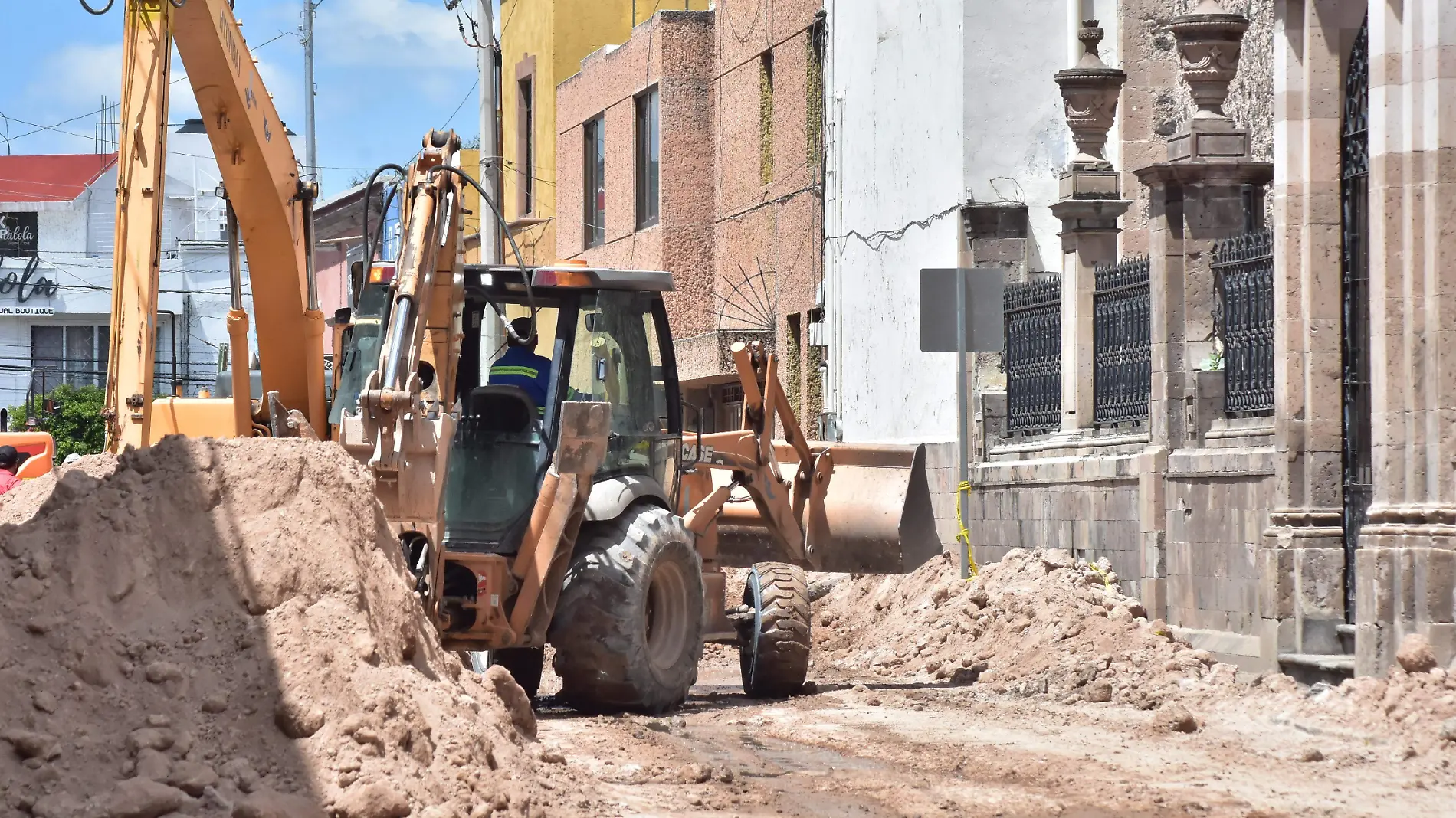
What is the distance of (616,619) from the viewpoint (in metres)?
11.5

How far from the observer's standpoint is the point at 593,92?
102 ft

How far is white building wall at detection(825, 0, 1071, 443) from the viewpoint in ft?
66.0

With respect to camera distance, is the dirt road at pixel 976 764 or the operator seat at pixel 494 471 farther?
the operator seat at pixel 494 471

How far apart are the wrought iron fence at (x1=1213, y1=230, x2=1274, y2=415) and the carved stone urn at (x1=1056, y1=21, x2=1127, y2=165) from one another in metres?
3.17

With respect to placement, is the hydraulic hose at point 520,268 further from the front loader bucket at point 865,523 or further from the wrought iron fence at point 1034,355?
the wrought iron fence at point 1034,355

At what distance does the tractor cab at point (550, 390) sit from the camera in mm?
11766

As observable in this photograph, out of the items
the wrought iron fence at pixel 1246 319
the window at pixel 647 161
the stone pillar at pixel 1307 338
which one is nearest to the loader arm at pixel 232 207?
the stone pillar at pixel 1307 338

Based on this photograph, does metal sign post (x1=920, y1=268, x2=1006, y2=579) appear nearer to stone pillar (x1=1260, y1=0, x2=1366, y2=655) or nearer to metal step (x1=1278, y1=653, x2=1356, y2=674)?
stone pillar (x1=1260, y1=0, x2=1366, y2=655)

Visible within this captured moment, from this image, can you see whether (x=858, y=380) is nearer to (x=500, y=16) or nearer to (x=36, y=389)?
(x=500, y=16)

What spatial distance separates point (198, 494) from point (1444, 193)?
7.01 metres

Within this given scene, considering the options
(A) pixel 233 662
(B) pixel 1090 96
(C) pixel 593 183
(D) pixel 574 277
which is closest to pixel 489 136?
(B) pixel 1090 96

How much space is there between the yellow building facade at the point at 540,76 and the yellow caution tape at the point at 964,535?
14838mm

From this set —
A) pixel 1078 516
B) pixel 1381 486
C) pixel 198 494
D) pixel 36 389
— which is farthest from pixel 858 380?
pixel 36 389

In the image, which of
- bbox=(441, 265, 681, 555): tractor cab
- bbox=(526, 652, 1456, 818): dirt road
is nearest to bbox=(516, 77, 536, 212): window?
bbox=(441, 265, 681, 555): tractor cab
